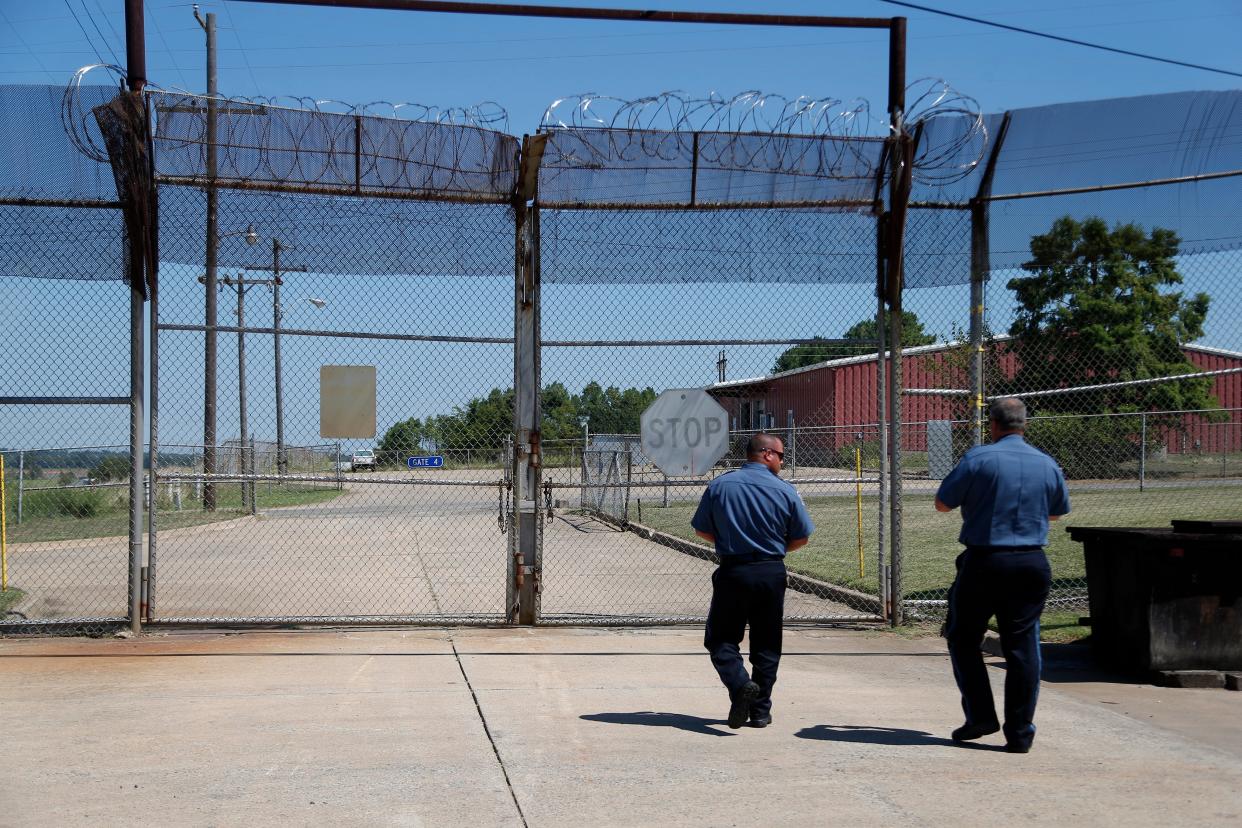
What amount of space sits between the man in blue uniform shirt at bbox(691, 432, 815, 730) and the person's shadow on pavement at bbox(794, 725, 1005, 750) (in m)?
0.28

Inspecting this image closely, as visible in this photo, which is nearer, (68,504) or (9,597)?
(9,597)

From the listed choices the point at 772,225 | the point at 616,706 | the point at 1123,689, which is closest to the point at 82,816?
the point at 616,706

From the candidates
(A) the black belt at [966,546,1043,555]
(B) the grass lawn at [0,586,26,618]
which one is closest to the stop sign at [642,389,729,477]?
(A) the black belt at [966,546,1043,555]

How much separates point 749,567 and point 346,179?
15.4 feet

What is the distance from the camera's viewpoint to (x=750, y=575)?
19.2ft

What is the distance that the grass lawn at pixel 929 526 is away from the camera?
1238cm

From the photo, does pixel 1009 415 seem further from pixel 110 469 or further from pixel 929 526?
pixel 929 526

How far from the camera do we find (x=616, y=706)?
21.4ft

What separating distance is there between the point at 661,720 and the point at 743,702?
1.92ft

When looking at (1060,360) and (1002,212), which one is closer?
(1002,212)

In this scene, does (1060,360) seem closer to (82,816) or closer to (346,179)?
(346,179)

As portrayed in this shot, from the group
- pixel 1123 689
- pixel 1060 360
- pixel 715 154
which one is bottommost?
pixel 1123 689

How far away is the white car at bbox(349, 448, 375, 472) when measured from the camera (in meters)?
8.80

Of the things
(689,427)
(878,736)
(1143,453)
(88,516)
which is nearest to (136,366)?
(689,427)
